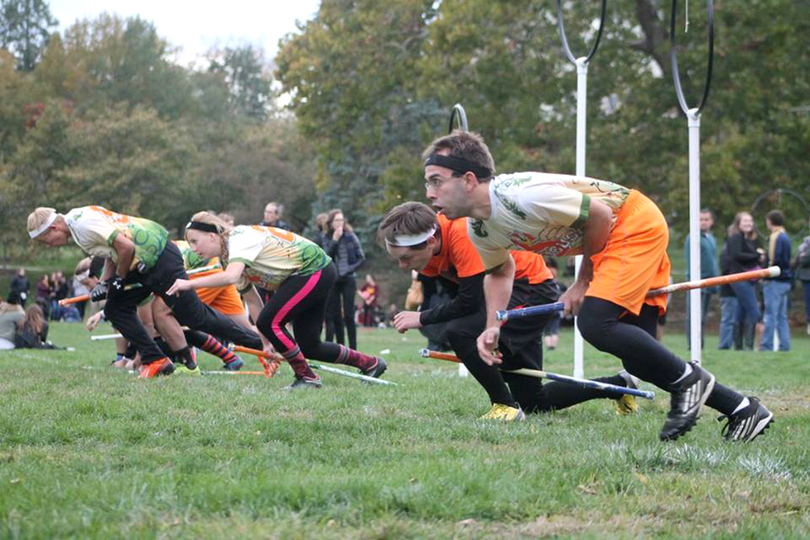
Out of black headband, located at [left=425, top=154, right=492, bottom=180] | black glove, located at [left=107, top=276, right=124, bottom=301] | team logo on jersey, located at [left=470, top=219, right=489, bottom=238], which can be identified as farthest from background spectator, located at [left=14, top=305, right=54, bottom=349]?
black headband, located at [left=425, top=154, right=492, bottom=180]

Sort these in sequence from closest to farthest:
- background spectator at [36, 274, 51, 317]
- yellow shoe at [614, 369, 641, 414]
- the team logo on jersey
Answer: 1. the team logo on jersey
2. yellow shoe at [614, 369, 641, 414]
3. background spectator at [36, 274, 51, 317]

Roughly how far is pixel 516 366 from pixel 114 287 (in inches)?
173

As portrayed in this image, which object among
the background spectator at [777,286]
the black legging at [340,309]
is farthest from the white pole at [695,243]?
the background spectator at [777,286]

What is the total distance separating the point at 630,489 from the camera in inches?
164

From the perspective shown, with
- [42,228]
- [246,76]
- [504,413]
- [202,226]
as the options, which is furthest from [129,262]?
[246,76]

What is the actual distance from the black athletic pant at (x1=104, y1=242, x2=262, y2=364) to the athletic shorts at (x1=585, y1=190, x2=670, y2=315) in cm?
499

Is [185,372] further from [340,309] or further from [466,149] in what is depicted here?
[466,149]

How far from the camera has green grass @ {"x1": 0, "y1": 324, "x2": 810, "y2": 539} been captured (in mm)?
3598

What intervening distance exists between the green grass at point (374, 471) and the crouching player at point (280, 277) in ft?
3.49

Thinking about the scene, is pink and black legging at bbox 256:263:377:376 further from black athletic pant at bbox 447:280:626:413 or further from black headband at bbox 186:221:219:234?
black athletic pant at bbox 447:280:626:413

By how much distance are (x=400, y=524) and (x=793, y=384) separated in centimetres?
681

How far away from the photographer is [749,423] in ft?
18.0

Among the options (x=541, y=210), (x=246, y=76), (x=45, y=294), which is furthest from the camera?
(x=246, y=76)

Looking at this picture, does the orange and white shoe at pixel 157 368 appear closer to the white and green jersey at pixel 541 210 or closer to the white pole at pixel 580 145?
the white pole at pixel 580 145
